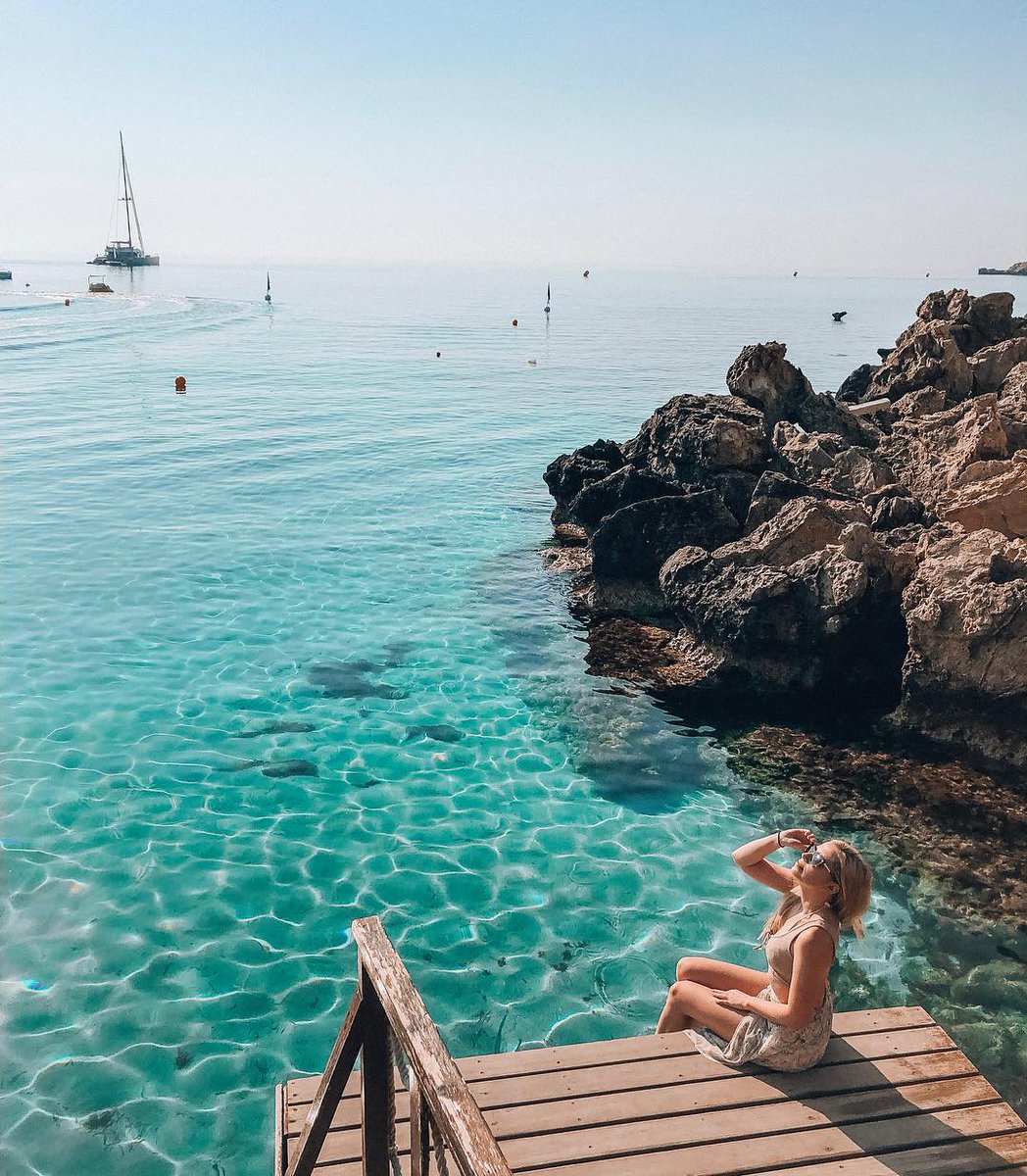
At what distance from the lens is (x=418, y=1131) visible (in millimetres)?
3750

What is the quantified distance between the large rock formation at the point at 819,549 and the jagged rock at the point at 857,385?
7877mm

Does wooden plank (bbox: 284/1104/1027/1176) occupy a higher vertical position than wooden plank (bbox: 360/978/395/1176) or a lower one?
lower

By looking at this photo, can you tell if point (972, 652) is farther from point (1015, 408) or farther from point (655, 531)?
point (1015, 408)

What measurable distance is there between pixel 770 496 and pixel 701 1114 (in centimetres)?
1350

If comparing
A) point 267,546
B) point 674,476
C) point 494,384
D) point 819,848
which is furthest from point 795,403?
point 494,384

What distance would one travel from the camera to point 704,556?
1639 cm

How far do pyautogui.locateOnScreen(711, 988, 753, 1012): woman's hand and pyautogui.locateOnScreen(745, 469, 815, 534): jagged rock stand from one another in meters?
11.8

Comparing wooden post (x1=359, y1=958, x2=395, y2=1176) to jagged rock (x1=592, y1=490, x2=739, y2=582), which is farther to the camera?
jagged rock (x1=592, y1=490, x2=739, y2=582)

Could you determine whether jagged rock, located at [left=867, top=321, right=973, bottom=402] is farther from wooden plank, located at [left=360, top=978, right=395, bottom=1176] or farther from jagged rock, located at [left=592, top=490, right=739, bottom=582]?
wooden plank, located at [left=360, top=978, right=395, bottom=1176]

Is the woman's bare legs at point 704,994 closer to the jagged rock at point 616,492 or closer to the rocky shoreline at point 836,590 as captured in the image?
the rocky shoreline at point 836,590

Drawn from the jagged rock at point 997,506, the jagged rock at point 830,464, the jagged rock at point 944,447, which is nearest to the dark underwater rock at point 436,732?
the jagged rock at point 830,464

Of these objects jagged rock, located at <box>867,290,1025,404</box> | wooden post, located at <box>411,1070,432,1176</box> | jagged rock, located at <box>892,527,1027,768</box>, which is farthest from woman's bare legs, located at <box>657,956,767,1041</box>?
jagged rock, located at <box>867,290,1025,404</box>

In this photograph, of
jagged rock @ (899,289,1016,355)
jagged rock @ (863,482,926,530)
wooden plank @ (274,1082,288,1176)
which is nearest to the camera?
wooden plank @ (274,1082,288,1176)

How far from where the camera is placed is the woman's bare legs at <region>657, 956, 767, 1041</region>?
6.25m
